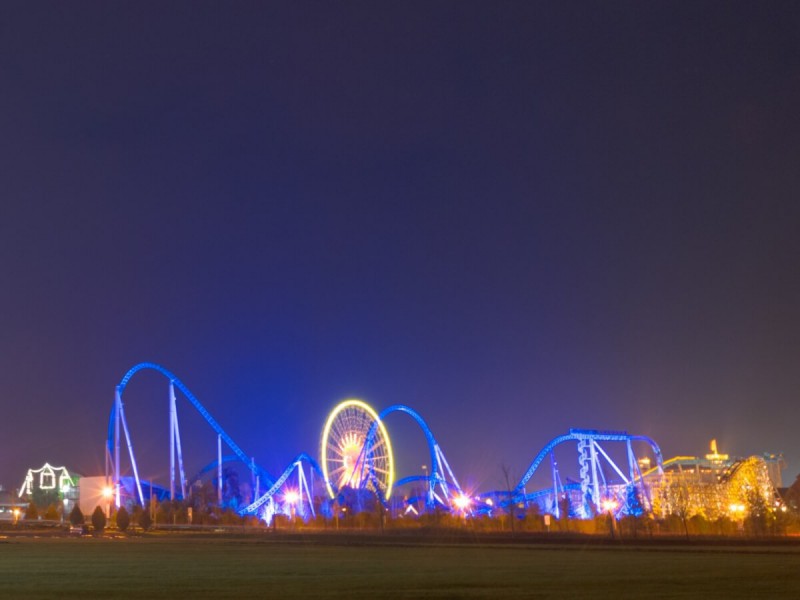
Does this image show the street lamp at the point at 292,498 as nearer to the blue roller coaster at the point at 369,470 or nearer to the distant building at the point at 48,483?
the blue roller coaster at the point at 369,470

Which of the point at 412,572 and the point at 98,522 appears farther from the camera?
the point at 98,522

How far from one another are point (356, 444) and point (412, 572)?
53.8 metres

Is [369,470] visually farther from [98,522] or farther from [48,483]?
[48,483]

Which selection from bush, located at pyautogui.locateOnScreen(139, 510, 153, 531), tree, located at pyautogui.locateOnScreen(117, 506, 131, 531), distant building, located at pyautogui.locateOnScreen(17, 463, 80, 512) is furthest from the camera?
distant building, located at pyautogui.locateOnScreen(17, 463, 80, 512)

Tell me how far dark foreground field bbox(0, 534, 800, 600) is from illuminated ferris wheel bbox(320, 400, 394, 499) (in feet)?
133

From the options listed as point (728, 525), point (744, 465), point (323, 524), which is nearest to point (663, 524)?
point (728, 525)

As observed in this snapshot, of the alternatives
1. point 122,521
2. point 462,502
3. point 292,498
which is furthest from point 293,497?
point 122,521

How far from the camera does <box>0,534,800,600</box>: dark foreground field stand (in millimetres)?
16344

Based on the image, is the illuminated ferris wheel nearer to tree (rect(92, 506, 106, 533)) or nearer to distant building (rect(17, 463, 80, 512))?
tree (rect(92, 506, 106, 533))

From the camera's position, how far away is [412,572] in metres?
21.0

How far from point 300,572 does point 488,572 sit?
4.44m

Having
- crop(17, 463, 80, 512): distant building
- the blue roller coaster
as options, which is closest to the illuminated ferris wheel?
the blue roller coaster

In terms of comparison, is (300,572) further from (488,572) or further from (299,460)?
(299,460)

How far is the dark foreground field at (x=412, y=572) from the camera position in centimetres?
1634
